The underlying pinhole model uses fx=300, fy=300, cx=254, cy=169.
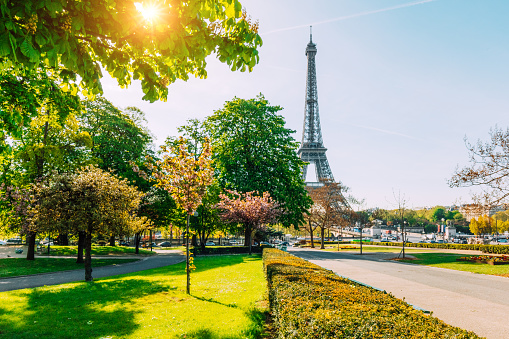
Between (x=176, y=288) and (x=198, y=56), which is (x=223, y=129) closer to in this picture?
(x=176, y=288)

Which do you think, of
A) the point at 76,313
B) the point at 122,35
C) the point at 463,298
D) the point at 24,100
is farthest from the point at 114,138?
the point at 463,298

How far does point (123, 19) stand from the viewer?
4887 mm

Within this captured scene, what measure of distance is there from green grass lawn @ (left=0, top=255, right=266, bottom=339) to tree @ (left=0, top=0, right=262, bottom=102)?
5.13 meters

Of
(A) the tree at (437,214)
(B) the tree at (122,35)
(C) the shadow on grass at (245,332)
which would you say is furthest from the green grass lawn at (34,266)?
(A) the tree at (437,214)

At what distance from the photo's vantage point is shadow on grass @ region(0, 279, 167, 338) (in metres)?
6.60

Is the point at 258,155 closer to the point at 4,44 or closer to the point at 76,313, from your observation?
the point at 76,313

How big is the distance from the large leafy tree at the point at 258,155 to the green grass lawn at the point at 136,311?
1907 centimetres

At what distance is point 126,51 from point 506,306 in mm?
12482

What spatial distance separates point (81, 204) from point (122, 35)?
10.2 metres

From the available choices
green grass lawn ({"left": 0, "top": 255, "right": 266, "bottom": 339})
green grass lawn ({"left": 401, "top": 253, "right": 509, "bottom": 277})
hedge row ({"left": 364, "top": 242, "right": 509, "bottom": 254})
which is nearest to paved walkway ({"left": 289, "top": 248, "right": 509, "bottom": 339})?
green grass lawn ({"left": 401, "top": 253, "right": 509, "bottom": 277})

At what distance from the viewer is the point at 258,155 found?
31.4m

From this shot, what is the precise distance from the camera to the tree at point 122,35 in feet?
13.8

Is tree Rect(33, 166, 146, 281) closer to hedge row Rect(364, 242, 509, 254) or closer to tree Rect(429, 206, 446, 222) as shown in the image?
hedge row Rect(364, 242, 509, 254)

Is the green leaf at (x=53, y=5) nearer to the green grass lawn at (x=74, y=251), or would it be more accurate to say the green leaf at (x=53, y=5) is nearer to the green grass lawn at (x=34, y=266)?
the green grass lawn at (x=34, y=266)
